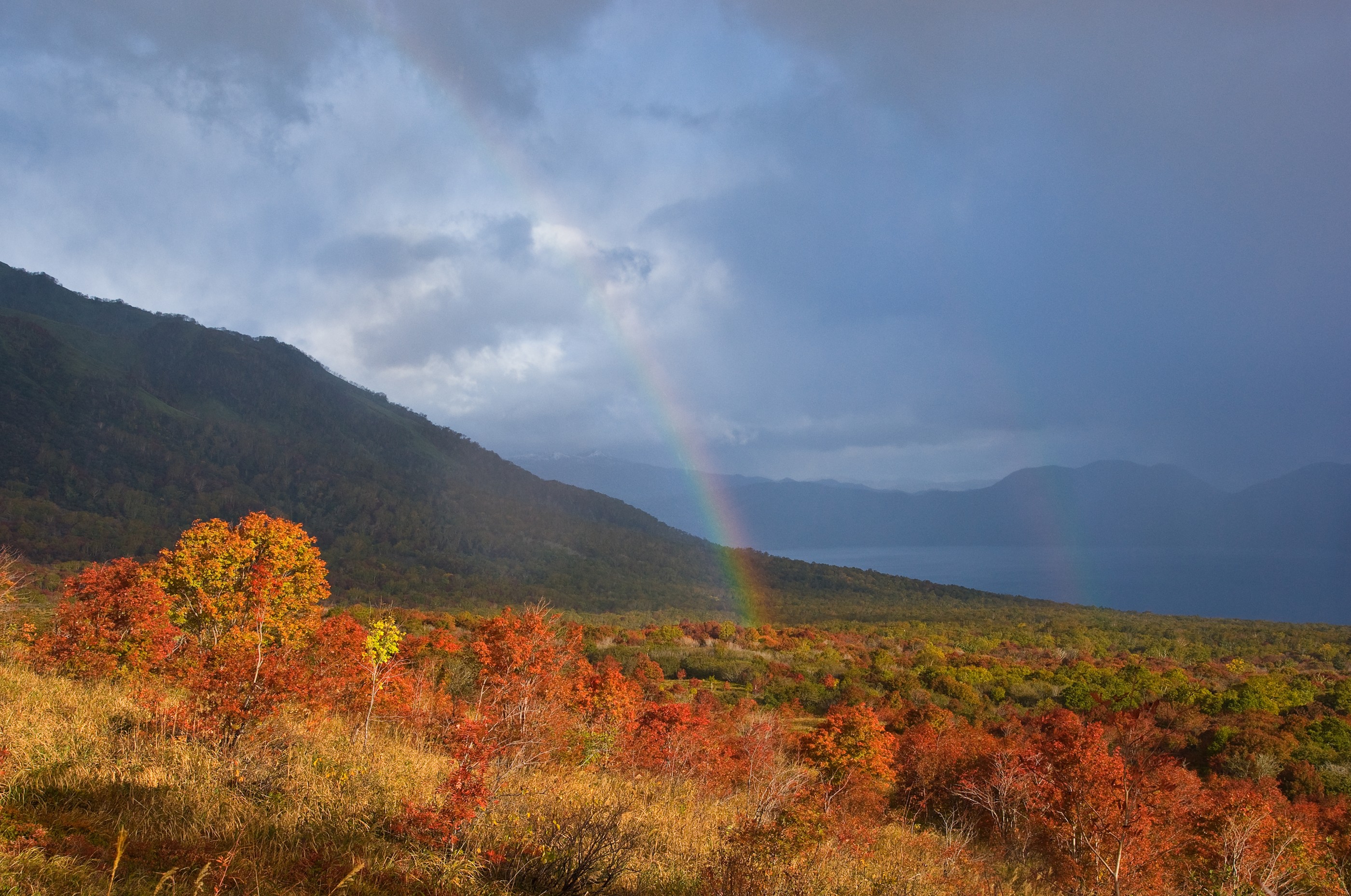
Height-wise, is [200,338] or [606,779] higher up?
[200,338]

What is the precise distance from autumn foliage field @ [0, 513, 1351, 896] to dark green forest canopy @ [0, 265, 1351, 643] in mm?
44394

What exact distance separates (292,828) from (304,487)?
115 m

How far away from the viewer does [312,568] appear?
1350 cm

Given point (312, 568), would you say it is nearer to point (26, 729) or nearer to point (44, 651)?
point (44, 651)

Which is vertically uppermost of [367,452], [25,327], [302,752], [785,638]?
[25,327]

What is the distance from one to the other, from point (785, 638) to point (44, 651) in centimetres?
3985

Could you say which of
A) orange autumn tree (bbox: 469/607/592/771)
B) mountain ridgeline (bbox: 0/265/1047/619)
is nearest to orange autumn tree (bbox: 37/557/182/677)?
orange autumn tree (bbox: 469/607/592/771)

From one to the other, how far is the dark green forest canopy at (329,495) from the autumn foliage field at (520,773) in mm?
44394

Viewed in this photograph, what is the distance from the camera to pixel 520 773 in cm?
663

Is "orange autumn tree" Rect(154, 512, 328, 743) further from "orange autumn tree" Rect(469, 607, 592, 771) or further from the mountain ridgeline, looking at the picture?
the mountain ridgeline

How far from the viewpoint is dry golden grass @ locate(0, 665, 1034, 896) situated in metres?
3.48

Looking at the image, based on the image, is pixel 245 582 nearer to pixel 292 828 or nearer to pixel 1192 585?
pixel 292 828

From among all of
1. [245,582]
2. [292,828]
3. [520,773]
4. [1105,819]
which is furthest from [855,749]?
[292,828]

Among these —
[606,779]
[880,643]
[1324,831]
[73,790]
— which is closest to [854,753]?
[1324,831]
